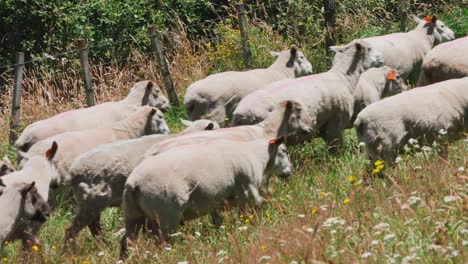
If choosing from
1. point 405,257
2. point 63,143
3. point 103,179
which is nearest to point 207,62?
point 63,143

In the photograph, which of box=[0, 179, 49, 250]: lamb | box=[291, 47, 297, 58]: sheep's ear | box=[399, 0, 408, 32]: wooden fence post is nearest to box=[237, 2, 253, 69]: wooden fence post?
box=[291, 47, 297, 58]: sheep's ear

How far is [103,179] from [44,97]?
7503 millimetres

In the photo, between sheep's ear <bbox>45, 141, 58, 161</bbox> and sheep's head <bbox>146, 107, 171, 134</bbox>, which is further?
sheep's head <bbox>146, 107, 171, 134</bbox>

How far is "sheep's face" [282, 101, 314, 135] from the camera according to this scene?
11.1m

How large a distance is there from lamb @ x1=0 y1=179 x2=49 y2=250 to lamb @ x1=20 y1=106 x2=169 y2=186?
118 centimetres

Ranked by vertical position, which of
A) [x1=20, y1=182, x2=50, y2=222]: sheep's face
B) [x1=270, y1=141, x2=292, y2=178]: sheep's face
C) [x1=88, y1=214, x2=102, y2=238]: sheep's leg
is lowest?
[x1=88, y1=214, x2=102, y2=238]: sheep's leg

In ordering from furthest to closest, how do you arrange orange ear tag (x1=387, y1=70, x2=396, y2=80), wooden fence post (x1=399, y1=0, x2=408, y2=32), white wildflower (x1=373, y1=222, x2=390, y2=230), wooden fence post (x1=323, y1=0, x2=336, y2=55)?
wooden fence post (x1=399, y1=0, x2=408, y2=32) < wooden fence post (x1=323, y1=0, x2=336, y2=55) < orange ear tag (x1=387, y1=70, x2=396, y2=80) < white wildflower (x1=373, y1=222, x2=390, y2=230)

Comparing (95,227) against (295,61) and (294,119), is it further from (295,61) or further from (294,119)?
(295,61)

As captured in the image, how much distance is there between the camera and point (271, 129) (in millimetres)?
10945

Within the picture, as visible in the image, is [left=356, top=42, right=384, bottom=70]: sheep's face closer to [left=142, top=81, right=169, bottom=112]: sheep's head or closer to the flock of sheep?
the flock of sheep

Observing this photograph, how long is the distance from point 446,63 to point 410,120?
271 centimetres

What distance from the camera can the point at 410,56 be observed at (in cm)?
1490

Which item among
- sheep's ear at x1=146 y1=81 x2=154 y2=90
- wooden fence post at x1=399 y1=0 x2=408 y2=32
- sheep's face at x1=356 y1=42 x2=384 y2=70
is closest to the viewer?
sheep's face at x1=356 y1=42 x2=384 y2=70

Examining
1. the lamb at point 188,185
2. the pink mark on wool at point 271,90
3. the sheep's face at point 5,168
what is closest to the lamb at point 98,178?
the lamb at point 188,185
